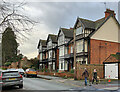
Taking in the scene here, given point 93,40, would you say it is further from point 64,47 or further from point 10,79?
point 10,79

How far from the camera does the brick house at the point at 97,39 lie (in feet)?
96.0

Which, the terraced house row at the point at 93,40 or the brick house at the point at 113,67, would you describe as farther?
the terraced house row at the point at 93,40

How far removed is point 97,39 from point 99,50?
201 cm

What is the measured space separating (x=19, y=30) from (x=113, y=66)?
16.1 meters

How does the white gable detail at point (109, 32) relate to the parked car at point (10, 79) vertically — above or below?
above

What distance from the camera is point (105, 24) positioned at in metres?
30.4

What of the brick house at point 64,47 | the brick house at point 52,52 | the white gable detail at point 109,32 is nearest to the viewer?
the white gable detail at point 109,32

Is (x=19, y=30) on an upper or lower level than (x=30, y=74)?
upper

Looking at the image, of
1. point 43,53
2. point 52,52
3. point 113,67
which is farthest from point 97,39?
point 43,53

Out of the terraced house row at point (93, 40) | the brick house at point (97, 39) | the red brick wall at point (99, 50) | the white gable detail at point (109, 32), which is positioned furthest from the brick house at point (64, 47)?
the white gable detail at point (109, 32)

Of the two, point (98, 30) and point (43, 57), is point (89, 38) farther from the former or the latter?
point (43, 57)

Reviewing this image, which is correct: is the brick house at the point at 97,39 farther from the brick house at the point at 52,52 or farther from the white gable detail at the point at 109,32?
the brick house at the point at 52,52

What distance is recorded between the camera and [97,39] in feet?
98.5

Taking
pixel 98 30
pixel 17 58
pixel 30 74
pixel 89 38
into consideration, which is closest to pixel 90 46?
pixel 89 38
